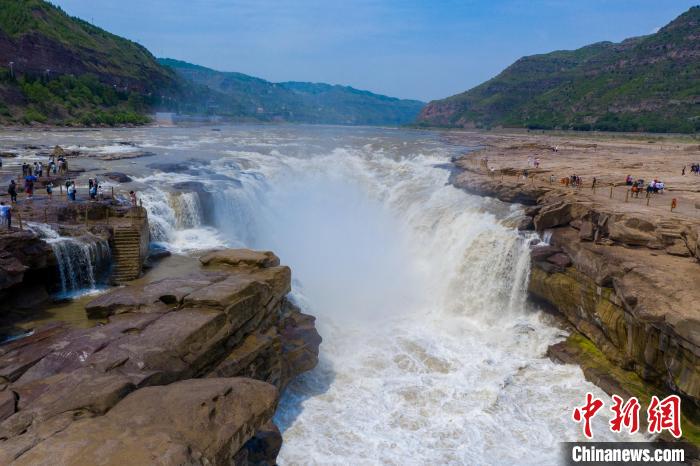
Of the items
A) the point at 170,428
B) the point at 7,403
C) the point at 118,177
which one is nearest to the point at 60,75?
the point at 118,177

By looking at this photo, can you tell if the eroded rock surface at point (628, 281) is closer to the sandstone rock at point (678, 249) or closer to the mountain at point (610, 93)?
the sandstone rock at point (678, 249)

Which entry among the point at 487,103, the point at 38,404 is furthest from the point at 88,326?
the point at 487,103

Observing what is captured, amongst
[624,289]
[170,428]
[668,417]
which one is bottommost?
[668,417]

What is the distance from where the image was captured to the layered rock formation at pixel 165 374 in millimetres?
6234

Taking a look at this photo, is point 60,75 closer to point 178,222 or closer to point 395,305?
point 178,222

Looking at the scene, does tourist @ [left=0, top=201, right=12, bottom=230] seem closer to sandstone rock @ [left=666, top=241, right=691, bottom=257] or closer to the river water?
the river water

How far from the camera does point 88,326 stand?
10.8 meters

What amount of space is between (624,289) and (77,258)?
14.6 meters

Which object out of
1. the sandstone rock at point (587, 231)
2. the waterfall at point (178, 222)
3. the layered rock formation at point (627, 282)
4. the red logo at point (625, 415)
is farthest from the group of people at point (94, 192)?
the red logo at point (625, 415)

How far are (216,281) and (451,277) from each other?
9792 millimetres

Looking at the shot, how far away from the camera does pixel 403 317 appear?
1772 cm

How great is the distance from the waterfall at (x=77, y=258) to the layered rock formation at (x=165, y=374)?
8.49 ft

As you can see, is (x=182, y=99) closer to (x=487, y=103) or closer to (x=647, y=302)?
(x=487, y=103)

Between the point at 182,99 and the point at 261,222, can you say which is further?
the point at 182,99
